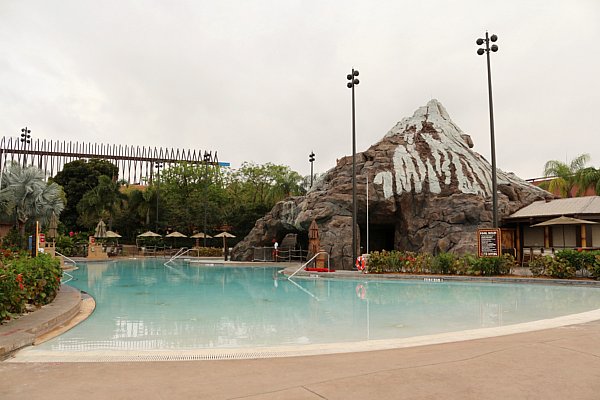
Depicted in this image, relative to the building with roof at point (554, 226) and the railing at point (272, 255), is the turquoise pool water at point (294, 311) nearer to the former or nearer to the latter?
the building with roof at point (554, 226)

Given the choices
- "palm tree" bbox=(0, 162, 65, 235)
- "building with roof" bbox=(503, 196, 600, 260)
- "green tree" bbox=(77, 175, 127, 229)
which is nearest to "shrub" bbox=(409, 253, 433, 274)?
"building with roof" bbox=(503, 196, 600, 260)

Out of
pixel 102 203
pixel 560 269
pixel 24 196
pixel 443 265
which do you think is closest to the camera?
pixel 560 269

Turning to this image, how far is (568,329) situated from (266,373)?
4.97 meters

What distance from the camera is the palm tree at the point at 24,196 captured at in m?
24.2

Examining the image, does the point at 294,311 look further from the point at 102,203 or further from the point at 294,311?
the point at 102,203

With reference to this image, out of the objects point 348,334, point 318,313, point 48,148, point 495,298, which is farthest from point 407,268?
point 48,148

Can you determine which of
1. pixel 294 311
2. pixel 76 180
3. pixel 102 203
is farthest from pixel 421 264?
pixel 76 180

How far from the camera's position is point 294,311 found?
432 inches

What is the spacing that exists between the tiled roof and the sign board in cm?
697

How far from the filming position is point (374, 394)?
4.05 metres

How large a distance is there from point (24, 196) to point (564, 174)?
36.6m

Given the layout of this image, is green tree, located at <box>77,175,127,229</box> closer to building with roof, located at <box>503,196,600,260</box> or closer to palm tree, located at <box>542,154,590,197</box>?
building with roof, located at <box>503,196,600,260</box>

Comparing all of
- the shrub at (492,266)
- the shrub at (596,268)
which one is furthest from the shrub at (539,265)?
the shrub at (596,268)

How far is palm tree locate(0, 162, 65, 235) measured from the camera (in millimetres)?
24172
